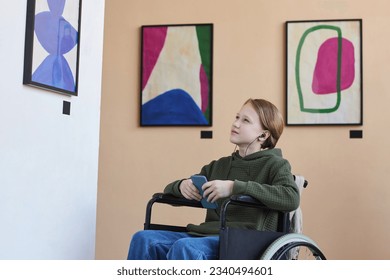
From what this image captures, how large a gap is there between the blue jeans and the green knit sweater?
0.56ft

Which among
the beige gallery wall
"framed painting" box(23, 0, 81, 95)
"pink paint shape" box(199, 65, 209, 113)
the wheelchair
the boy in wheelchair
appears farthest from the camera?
"pink paint shape" box(199, 65, 209, 113)

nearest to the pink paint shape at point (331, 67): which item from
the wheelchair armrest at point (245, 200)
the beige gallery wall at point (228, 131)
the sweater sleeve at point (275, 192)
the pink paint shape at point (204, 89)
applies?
the beige gallery wall at point (228, 131)

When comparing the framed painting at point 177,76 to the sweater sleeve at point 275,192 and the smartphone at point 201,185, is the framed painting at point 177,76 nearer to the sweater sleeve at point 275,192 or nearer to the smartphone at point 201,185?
the smartphone at point 201,185

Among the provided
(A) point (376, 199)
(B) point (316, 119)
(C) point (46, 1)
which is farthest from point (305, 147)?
(C) point (46, 1)

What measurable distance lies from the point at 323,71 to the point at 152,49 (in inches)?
48.3

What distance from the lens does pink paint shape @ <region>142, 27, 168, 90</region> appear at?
4691mm

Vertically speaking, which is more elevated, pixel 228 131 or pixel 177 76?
pixel 177 76

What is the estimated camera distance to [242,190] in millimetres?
2375

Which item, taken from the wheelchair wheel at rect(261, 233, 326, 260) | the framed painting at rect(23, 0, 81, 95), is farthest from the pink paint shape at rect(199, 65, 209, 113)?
the wheelchair wheel at rect(261, 233, 326, 260)

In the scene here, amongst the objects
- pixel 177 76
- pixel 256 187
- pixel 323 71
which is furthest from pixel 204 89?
pixel 256 187

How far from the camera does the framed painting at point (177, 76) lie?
15.1 ft

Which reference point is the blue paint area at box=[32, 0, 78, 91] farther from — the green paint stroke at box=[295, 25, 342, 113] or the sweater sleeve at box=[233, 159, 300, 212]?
the green paint stroke at box=[295, 25, 342, 113]

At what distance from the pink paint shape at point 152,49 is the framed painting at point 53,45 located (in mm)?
1582

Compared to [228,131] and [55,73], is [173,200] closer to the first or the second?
[55,73]
